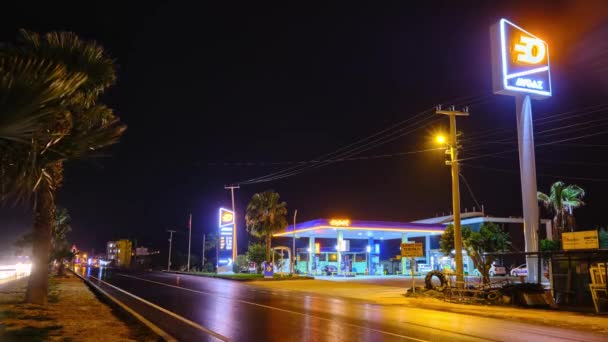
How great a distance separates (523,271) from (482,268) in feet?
69.9

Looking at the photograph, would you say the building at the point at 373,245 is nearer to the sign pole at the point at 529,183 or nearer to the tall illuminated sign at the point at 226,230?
the tall illuminated sign at the point at 226,230

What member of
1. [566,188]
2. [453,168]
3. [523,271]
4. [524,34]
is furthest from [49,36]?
[566,188]

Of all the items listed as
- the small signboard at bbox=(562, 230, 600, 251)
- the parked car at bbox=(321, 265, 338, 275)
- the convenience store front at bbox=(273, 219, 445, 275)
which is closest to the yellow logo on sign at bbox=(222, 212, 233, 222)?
the convenience store front at bbox=(273, 219, 445, 275)

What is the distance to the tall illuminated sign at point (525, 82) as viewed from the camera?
29.5 m

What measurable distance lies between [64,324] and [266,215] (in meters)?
37.8

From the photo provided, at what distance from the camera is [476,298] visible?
70.8 ft

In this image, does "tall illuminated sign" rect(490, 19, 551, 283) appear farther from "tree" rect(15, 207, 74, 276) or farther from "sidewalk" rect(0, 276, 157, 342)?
"tree" rect(15, 207, 74, 276)

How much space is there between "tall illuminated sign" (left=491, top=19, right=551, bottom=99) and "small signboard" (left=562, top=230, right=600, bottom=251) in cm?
1296

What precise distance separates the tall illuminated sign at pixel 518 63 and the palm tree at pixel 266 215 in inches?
1027

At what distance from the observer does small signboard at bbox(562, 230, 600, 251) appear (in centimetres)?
1864

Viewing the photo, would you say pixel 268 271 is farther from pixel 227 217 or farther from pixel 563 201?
pixel 563 201

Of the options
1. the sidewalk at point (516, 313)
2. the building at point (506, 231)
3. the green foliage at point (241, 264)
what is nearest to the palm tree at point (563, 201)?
the building at point (506, 231)

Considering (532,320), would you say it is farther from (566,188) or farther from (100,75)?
(566,188)

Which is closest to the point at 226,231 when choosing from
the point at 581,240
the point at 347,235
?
the point at 347,235
